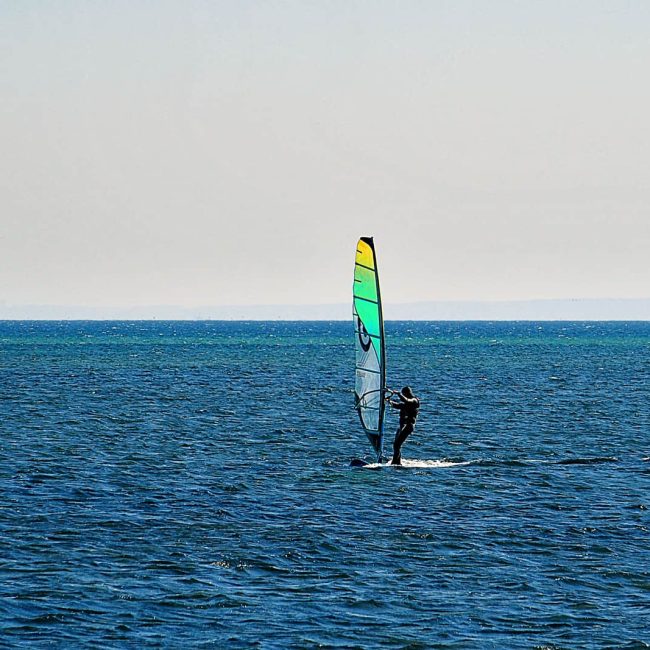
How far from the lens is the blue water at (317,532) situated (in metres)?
21.5

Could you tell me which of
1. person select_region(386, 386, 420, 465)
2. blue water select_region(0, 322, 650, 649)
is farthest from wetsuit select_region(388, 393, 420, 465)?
blue water select_region(0, 322, 650, 649)

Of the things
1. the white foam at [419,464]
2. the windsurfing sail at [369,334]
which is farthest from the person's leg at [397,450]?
the windsurfing sail at [369,334]

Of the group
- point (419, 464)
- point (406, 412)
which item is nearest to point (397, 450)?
point (419, 464)

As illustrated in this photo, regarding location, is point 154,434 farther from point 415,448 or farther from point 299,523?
point 299,523

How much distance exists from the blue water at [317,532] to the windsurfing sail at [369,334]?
3.00 m

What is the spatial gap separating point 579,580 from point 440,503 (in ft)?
31.2

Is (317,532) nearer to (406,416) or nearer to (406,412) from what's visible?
(406,412)

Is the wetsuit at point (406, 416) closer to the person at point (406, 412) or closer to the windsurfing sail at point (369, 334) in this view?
the person at point (406, 412)

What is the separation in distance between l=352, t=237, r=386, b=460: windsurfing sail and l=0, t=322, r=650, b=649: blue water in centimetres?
300

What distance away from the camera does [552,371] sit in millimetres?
115188

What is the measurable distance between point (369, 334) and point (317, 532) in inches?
398

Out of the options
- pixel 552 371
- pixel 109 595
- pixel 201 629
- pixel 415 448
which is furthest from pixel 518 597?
pixel 552 371

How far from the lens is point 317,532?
2938 centimetres

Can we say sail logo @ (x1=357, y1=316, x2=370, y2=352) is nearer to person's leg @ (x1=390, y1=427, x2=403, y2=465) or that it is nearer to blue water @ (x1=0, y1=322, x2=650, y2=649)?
person's leg @ (x1=390, y1=427, x2=403, y2=465)
